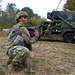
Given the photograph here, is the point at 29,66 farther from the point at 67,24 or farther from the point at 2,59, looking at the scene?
the point at 67,24

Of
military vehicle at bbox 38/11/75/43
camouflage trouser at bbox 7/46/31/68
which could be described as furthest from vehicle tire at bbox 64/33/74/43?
camouflage trouser at bbox 7/46/31/68

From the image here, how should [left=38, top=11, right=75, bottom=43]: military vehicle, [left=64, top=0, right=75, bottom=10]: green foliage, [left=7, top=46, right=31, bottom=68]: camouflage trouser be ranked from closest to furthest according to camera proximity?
[left=7, top=46, right=31, bottom=68]: camouflage trouser → [left=38, top=11, right=75, bottom=43]: military vehicle → [left=64, top=0, right=75, bottom=10]: green foliage

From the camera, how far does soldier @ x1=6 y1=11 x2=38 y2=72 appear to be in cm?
582

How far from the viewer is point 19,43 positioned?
19.7 feet

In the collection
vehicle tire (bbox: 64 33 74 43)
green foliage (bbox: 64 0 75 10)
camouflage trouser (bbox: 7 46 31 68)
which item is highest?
camouflage trouser (bbox: 7 46 31 68)

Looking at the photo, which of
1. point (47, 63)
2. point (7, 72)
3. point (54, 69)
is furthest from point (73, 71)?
point (7, 72)

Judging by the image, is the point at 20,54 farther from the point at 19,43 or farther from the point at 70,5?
the point at 70,5

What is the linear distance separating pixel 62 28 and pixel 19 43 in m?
10.1

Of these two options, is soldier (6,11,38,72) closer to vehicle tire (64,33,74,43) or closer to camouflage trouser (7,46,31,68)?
camouflage trouser (7,46,31,68)

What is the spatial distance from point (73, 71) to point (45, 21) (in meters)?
10.0

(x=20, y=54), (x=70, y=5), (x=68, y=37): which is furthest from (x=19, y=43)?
(x=70, y=5)

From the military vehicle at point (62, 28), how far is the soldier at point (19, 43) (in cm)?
971

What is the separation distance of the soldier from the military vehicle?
9.71 meters

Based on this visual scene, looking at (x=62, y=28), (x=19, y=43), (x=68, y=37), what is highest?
(x=19, y=43)
